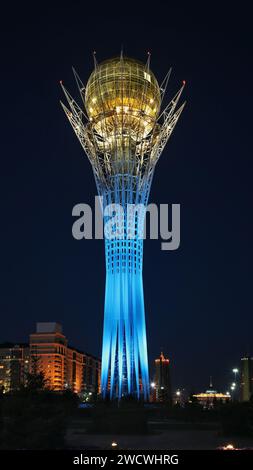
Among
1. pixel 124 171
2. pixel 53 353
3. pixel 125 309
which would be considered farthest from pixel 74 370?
pixel 124 171

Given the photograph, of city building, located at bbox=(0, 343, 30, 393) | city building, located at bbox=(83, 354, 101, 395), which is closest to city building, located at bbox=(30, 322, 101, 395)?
city building, located at bbox=(0, 343, 30, 393)

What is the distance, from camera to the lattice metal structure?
57688 millimetres

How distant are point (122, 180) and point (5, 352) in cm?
9840

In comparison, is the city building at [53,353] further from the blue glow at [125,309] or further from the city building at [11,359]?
the blue glow at [125,309]

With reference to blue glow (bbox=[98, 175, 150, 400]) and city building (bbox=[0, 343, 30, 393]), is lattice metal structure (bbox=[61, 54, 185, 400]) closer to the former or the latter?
blue glow (bbox=[98, 175, 150, 400])

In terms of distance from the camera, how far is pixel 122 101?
61.9m

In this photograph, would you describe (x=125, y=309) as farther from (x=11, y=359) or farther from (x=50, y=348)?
(x=11, y=359)

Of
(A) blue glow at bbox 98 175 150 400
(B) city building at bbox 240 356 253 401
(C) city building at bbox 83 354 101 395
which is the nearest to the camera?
(A) blue glow at bbox 98 175 150 400

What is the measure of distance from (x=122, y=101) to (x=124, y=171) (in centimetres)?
794

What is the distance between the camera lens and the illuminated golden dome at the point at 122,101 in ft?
203

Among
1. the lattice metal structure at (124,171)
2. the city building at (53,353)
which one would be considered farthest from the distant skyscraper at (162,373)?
the lattice metal structure at (124,171)

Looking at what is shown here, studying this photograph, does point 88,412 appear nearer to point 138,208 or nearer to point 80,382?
point 138,208

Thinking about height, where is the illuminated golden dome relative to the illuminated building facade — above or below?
above
